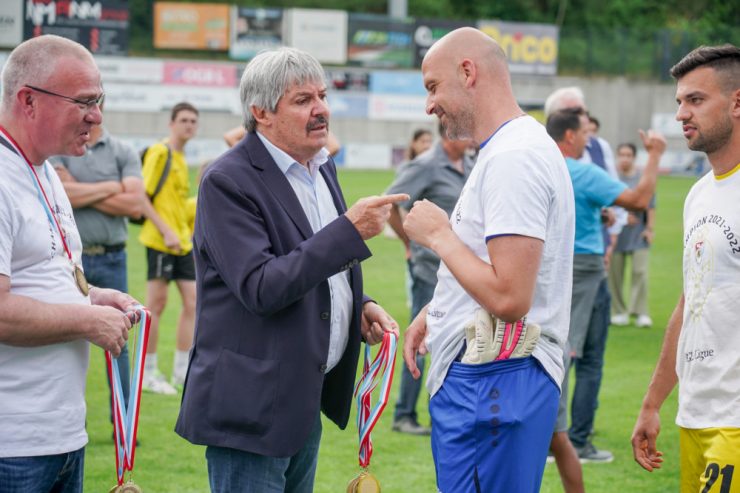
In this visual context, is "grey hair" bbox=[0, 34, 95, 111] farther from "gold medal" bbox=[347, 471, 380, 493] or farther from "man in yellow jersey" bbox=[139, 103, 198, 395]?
"man in yellow jersey" bbox=[139, 103, 198, 395]

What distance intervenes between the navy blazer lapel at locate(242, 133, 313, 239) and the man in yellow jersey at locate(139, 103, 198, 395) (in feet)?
16.6

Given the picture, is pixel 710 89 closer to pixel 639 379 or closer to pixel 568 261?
pixel 568 261

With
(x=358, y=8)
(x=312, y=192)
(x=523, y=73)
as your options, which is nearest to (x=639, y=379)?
(x=312, y=192)

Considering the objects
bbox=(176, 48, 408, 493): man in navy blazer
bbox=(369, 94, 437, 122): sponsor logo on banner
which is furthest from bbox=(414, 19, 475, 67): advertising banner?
bbox=(176, 48, 408, 493): man in navy blazer

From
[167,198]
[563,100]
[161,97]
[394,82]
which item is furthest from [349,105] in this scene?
[563,100]

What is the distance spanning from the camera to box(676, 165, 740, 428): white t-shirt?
12.1ft

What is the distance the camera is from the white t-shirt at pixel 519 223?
325 cm

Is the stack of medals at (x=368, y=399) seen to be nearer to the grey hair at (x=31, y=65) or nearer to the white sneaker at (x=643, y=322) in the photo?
the grey hair at (x=31, y=65)

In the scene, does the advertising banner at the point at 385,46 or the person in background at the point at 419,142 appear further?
the advertising banner at the point at 385,46

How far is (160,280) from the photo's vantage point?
28.7ft

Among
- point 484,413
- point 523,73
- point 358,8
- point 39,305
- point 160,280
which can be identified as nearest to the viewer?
point 39,305

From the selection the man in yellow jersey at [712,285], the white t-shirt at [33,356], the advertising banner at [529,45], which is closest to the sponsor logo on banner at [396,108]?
the advertising banner at [529,45]

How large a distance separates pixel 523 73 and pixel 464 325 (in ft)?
139

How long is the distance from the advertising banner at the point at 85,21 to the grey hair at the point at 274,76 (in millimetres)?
30673
